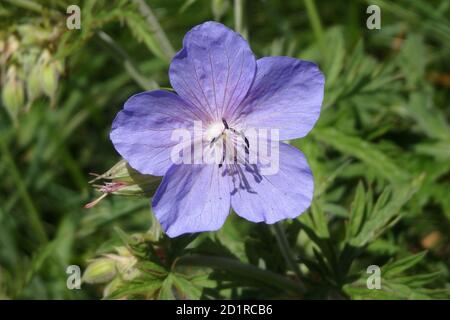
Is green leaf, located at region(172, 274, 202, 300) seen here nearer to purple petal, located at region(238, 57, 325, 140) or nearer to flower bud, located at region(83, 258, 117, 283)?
flower bud, located at region(83, 258, 117, 283)

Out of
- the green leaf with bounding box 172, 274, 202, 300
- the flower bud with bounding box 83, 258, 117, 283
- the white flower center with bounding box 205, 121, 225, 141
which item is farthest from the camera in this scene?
the flower bud with bounding box 83, 258, 117, 283

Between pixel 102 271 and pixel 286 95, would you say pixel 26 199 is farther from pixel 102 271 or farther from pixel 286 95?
pixel 286 95

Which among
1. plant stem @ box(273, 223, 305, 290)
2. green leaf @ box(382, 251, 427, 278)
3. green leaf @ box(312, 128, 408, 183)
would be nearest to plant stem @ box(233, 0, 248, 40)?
green leaf @ box(312, 128, 408, 183)

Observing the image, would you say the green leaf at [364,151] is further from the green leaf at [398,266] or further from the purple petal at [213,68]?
the purple petal at [213,68]

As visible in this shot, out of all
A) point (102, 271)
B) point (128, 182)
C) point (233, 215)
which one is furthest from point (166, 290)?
point (233, 215)

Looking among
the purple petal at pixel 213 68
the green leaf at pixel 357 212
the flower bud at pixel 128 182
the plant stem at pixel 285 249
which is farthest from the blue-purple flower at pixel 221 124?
the green leaf at pixel 357 212
